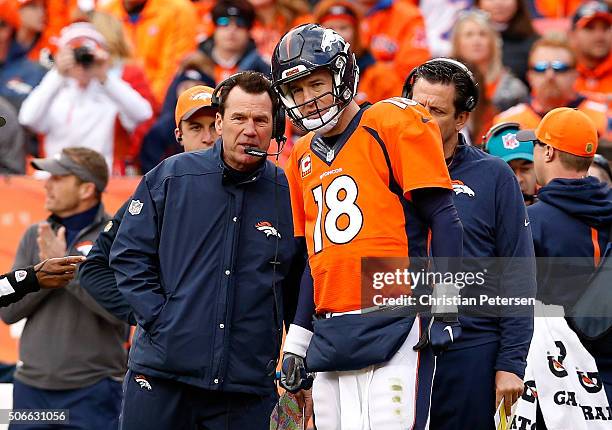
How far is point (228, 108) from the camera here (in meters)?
6.14

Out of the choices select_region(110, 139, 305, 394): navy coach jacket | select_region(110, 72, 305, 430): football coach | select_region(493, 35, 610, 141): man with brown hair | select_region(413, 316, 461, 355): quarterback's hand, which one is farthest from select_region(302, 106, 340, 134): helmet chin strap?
select_region(493, 35, 610, 141): man with brown hair

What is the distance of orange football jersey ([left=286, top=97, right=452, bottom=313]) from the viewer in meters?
5.21

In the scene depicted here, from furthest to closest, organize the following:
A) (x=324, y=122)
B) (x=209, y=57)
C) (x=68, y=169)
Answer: (x=209, y=57), (x=68, y=169), (x=324, y=122)

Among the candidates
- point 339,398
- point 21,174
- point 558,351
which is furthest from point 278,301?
point 21,174

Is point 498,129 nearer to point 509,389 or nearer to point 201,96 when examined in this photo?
point 201,96

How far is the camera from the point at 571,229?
6.54 metres

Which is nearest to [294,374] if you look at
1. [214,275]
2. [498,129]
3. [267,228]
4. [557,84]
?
[214,275]

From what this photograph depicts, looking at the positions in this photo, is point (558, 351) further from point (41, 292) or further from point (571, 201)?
point (41, 292)

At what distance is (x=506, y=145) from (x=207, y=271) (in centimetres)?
229

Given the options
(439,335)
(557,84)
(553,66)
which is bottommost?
(439,335)

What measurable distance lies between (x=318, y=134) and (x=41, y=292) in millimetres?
2609

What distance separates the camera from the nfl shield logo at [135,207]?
6059 mm

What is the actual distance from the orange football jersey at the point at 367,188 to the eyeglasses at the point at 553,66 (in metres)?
5.18

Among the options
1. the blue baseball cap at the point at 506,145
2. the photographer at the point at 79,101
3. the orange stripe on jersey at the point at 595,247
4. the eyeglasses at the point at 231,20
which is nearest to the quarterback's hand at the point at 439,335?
the orange stripe on jersey at the point at 595,247
